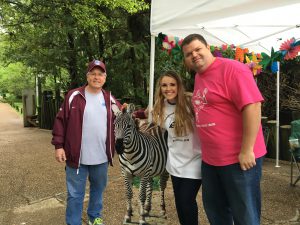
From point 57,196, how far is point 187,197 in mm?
3177

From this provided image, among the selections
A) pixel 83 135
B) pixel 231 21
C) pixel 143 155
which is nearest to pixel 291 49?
pixel 231 21

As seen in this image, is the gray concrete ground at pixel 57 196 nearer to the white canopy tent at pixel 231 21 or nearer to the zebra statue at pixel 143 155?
the zebra statue at pixel 143 155

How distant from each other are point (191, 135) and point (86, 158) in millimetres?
1177

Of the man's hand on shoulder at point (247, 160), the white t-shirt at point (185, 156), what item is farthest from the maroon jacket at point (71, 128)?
the man's hand on shoulder at point (247, 160)

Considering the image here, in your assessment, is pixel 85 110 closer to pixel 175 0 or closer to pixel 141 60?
pixel 175 0

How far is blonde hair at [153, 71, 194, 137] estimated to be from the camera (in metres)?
3.00

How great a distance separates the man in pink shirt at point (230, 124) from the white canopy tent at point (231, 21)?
108 cm

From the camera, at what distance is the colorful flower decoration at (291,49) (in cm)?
494

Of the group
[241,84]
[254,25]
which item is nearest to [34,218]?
[241,84]

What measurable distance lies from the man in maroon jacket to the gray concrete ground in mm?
958

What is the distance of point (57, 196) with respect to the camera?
554 centimetres

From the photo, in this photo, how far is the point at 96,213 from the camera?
12.6ft

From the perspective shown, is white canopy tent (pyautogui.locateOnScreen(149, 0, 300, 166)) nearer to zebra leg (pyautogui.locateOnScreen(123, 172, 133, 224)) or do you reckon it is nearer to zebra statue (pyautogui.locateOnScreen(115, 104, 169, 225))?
zebra statue (pyautogui.locateOnScreen(115, 104, 169, 225))

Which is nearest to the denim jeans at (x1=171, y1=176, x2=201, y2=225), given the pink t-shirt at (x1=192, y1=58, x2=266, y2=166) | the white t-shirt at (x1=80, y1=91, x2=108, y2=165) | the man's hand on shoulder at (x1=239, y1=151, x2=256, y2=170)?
the pink t-shirt at (x1=192, y1=58, x2=266, y2=166)
